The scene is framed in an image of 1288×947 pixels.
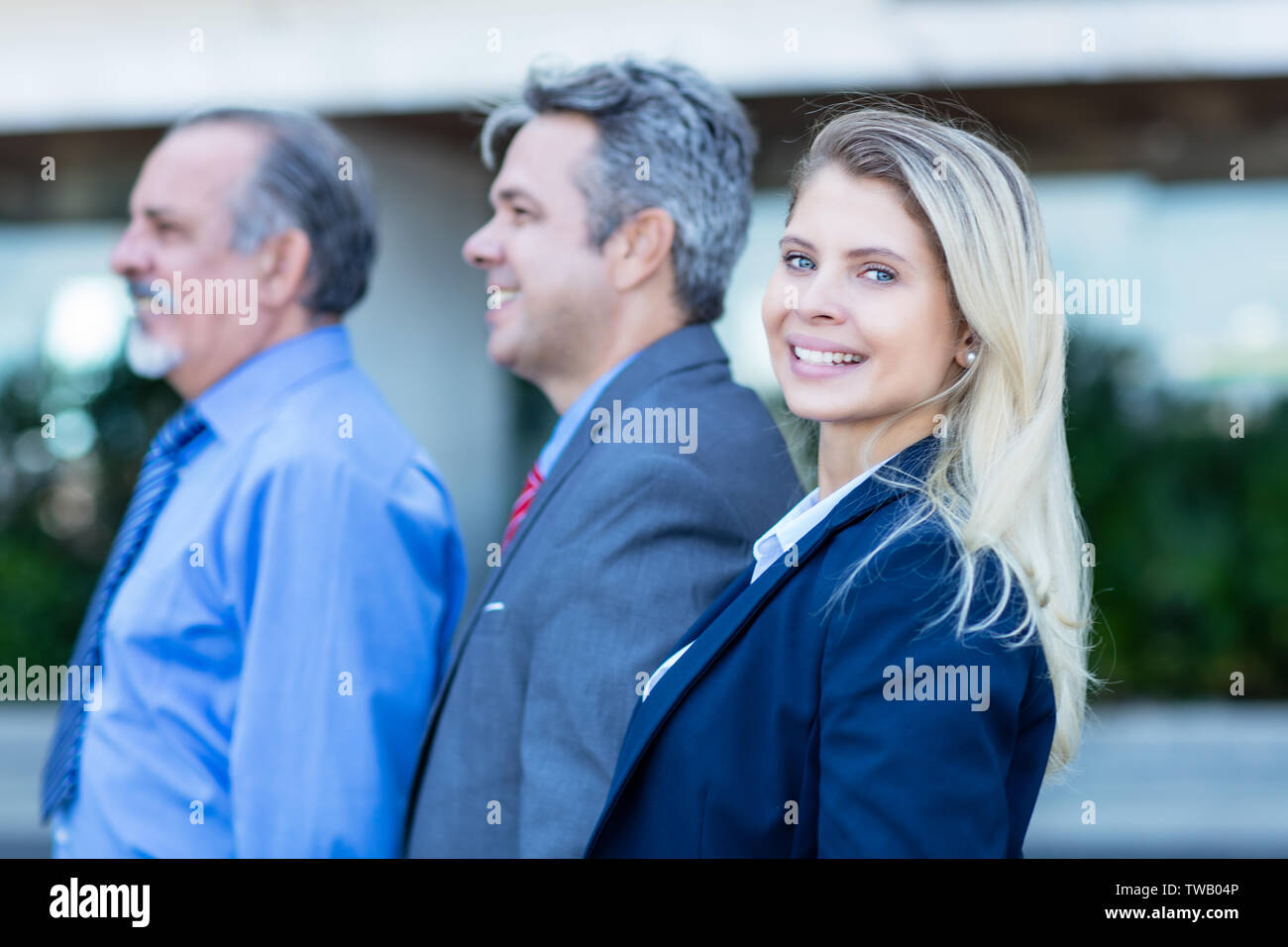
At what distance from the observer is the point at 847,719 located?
122cm

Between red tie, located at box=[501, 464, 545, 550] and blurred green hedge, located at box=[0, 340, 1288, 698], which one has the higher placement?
blurred green hedge, located at box=[0, 340, 1288, 698]

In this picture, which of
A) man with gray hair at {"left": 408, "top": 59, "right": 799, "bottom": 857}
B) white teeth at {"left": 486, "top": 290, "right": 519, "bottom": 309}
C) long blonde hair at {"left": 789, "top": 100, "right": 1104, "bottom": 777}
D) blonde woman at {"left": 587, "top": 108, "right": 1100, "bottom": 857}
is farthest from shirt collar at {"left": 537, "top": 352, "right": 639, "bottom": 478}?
long blonde hair at {"left": 789, "top": 100, "right": 1104, "bottom": 777}

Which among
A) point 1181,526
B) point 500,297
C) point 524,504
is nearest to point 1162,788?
point 1181,526

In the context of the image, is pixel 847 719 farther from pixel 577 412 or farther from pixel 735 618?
pixel 577 412

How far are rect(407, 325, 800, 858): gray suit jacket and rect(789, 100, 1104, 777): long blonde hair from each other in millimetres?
361

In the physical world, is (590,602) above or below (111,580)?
below

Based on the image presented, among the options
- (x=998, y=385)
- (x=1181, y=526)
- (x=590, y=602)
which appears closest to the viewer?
(x=998, y=385)

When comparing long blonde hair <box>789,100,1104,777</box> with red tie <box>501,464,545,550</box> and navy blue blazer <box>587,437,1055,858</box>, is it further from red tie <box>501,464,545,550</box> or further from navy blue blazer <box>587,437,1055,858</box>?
red tie <box>501,464,545,550</box>

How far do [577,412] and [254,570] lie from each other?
563 mm

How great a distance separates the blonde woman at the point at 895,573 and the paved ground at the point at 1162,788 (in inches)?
176

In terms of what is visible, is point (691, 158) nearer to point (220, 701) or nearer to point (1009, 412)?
point (1009, 412)

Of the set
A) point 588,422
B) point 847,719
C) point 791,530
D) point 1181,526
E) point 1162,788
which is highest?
point 1181,526

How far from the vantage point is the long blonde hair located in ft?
4.29
